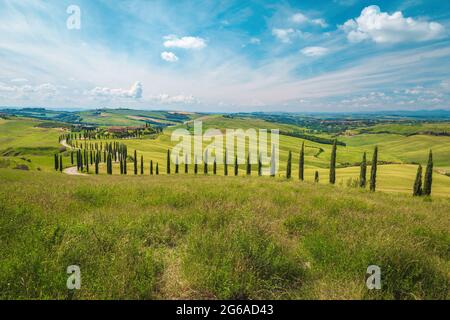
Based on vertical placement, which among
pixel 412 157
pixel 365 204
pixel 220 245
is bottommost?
pixel 412 157

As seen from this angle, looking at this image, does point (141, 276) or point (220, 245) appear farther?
point (220, 245)

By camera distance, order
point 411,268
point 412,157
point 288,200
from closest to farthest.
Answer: point 411,268 < point 288,200 < point 412,157

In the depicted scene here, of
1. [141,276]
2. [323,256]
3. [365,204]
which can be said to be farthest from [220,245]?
[365,204]

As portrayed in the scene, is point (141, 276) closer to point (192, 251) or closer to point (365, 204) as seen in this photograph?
point (192, 251)

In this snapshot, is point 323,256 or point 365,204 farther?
point 365,204

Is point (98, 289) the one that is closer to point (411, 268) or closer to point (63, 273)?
point (63, 273)

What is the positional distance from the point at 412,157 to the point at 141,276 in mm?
216692

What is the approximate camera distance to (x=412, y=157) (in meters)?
176

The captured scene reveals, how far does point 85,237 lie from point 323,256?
451 cm

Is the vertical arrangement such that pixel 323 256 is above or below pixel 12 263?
below
